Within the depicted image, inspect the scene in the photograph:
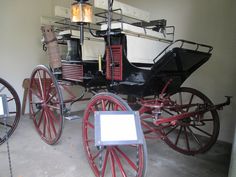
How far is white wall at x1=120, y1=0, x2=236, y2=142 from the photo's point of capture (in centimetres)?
304

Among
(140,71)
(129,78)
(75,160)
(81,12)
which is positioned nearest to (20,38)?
(81,12)

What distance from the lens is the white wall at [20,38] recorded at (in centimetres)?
412

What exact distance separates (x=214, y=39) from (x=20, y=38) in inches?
143

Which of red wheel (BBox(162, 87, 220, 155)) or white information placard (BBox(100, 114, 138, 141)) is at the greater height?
white information placard (BBox(100, 114, 138, 141))

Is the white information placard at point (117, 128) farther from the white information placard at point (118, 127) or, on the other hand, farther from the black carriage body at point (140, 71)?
the black carriage body at point (140, 71)

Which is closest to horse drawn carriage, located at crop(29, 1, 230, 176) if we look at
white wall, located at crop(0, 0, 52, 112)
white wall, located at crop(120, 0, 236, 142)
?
white wall, located at crop(120, 0, 236, 142)

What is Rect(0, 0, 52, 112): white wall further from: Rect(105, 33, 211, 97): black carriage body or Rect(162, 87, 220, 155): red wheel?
Rect(162, 87, 220, 155): red wheel

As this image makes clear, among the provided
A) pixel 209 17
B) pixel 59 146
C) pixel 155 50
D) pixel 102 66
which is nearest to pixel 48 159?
pixel 59 146

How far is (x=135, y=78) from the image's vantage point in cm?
214

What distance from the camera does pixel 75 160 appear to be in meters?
2.56

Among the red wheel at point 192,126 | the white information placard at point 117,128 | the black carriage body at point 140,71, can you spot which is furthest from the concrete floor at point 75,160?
the white information placard at point 117,128

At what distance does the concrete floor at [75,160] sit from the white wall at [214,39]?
696 millimetres

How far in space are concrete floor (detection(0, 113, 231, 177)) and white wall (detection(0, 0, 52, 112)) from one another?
1.65 meters

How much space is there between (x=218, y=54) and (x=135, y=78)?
171 centimetres
